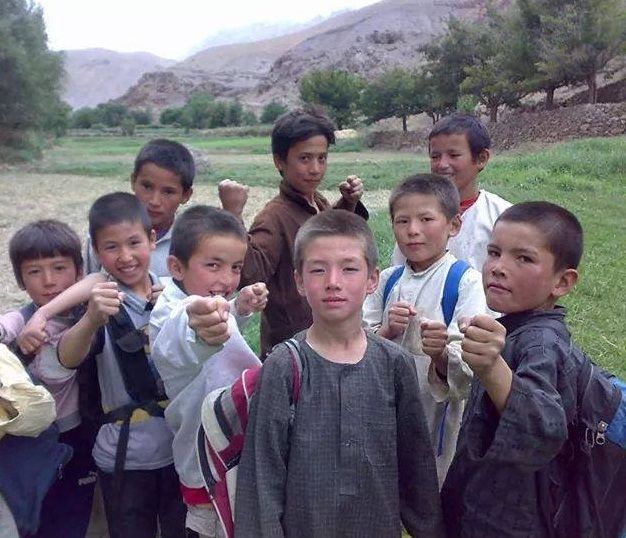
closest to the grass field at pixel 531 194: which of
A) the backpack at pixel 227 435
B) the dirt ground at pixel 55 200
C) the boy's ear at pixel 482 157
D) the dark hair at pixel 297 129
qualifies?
the dirt ground at pixel 55 200

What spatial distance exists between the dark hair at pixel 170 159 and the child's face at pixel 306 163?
1.38 feet

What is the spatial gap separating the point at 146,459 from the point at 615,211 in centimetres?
949

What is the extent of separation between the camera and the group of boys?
1715 mm

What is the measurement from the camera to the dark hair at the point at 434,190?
2361 millimetres

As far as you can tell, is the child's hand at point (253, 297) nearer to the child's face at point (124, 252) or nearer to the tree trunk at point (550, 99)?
the child's face at point (124, 252)

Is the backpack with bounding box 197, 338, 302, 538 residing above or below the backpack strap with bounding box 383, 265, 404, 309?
below

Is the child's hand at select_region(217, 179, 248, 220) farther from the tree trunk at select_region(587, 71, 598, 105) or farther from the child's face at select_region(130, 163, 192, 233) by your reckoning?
the tree trunk at select_region(587, 71, 598, 105)

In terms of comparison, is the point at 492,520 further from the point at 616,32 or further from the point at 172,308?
the point at 616,32

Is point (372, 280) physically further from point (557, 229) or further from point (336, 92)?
point (336, 92)

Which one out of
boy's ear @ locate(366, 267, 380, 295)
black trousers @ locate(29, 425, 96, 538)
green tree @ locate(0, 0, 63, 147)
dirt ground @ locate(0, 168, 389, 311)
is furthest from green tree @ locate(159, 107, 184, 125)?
boy's ear @ locate(366, 267, 380, 295)

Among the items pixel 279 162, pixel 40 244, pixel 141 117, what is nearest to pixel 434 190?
pixel 279 162

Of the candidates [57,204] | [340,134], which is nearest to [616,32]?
[340,134]

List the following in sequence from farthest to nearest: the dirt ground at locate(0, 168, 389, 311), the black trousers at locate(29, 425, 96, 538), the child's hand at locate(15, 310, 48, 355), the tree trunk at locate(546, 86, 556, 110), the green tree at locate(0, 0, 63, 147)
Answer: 1. the tree trunk at locate(546, 86, 556, 110)
2. the green tree at locate(0, 0, 63, 147)
3. the dirt ground at locate(0, 168, 389, 311)
4. the black trousers at locate(29, 425, 96, 538)
5. the child's hand at locate(15, 310, 48, 355)

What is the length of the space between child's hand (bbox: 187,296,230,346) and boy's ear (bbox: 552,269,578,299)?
2.90ft
